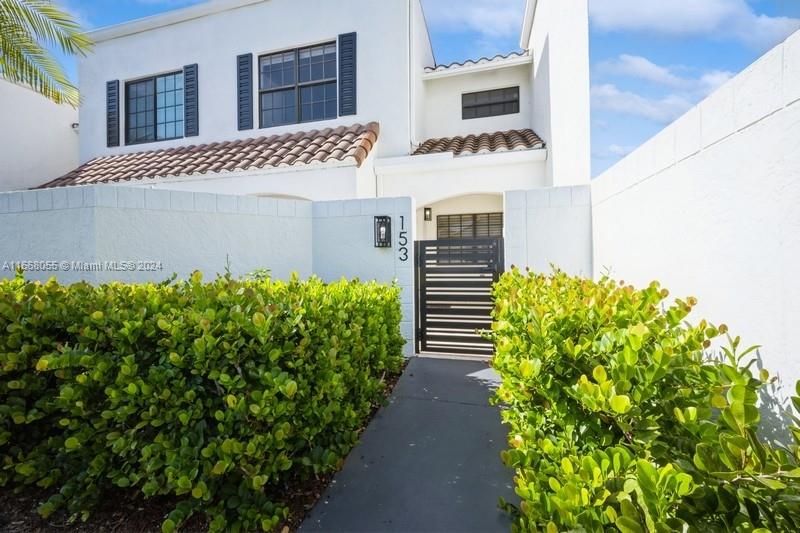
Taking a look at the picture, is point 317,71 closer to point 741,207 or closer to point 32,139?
point 32,139

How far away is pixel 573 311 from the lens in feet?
7.54

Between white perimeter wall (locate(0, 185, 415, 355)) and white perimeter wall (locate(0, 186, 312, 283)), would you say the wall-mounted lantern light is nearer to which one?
white perimeter wall (locate(0, 185, 415, 355))

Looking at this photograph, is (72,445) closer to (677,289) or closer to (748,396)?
(748,396)

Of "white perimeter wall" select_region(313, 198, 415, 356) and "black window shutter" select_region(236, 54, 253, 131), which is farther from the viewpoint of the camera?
"black window shutter" select_region(236, 54, 253, 131)

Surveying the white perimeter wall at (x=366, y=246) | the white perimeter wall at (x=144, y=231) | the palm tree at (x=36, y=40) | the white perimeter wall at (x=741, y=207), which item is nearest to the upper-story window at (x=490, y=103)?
the white perimeter wall at (x=366, y=246)

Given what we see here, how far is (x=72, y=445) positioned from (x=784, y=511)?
146 inches

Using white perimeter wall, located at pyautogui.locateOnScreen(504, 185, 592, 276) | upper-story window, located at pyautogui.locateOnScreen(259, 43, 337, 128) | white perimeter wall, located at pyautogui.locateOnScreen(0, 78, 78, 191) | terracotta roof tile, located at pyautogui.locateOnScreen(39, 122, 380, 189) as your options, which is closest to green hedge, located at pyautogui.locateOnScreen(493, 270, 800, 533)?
white perimeter wall, located at pyautogui.locateOnScreen(504, 185, 592, 276)

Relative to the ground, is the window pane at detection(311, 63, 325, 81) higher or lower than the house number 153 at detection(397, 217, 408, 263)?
higher

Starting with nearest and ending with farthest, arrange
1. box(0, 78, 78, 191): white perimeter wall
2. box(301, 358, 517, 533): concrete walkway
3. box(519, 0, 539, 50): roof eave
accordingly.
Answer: box(301, 358, 517, 533): concrete walkway → box(519, 0, 539, 50): roof eave → box(0, 78, 78, 191): white perimeter wall

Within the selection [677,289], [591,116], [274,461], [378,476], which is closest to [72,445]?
[274,461]

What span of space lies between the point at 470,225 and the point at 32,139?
14.5 metres

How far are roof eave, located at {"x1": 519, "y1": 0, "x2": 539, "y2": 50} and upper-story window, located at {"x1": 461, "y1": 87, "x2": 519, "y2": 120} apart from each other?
1.79 m

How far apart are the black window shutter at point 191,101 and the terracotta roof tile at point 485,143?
6.76 meters

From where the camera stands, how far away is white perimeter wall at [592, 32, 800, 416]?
5.40ft
